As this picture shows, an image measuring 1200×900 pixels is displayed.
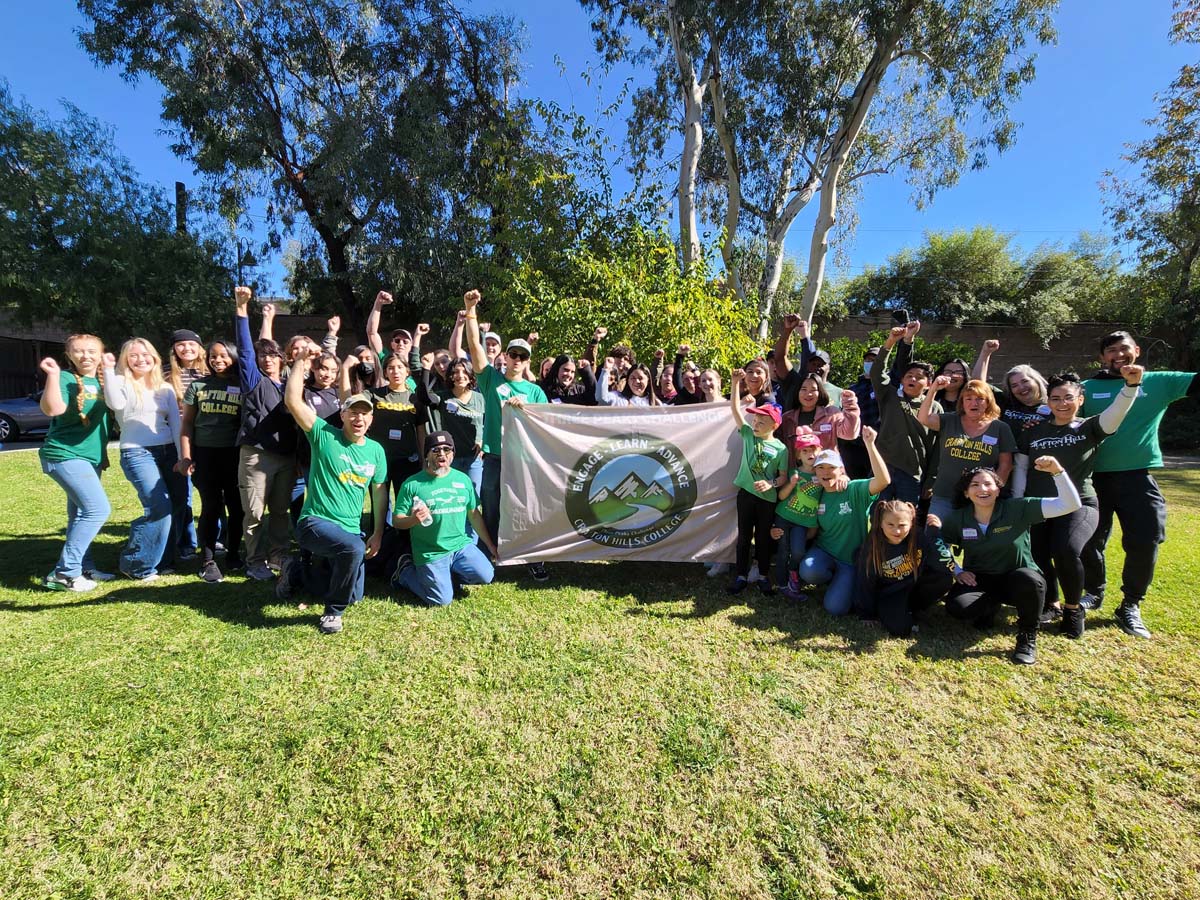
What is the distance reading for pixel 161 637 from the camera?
3.67m

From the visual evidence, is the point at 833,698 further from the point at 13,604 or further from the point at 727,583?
the point at 13,604

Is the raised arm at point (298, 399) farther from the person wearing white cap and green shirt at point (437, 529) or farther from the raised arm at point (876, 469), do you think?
the raised arm at point (876, 469)

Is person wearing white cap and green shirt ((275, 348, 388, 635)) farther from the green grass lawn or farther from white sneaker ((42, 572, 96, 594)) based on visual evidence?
white sneaker ((42, 572, 96, 594))

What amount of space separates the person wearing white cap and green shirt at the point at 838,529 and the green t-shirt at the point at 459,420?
8.98 ft

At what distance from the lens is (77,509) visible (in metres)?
4.35

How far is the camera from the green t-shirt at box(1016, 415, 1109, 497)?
3902 millimetres

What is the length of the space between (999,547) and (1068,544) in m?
0.53

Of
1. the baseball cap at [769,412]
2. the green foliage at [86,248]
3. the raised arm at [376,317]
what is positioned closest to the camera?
the baseball cap at [769,412]

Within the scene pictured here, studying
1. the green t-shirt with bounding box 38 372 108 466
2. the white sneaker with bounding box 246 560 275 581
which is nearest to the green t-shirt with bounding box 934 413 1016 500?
the white sneaker with bounding box 246 560 275 581

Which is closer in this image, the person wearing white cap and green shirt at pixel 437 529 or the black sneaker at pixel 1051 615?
the black sneaker at pixel 1051 615

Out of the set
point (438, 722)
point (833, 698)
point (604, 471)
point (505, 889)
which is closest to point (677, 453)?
point (604, 471)

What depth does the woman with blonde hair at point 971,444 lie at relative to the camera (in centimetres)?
404

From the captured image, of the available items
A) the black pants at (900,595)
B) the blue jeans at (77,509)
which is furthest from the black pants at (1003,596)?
the blue jeans at (77,509)

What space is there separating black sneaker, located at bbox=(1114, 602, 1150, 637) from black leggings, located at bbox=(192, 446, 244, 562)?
671cm
